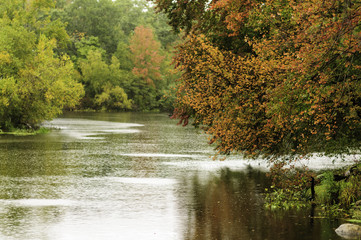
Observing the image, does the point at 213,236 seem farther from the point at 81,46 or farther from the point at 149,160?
the point at 81,46

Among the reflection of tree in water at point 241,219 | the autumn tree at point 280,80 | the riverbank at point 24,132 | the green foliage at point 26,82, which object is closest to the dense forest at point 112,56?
the green foliage at point 26,82

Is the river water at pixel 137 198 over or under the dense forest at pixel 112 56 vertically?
under

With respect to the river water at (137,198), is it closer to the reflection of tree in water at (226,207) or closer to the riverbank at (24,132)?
the reflection of tree in water at (226,207)

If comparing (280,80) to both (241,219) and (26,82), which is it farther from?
(26,82)

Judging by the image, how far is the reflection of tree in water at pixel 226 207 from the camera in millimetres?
11516

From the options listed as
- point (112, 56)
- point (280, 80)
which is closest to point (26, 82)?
point (280, 80)

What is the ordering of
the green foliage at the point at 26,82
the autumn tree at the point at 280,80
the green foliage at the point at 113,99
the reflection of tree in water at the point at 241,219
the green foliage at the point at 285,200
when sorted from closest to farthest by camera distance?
the autumn tree at the point at 280,80 < the reflection of tree in water at the point at 241,219 < the green foliage at the point at 285,200 < the green foliage at the point at 26,82 < the green foliage at the point at 113,99

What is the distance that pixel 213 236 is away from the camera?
1104 centimetres

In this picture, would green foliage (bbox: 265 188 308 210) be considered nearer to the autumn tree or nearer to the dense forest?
the autumn tree

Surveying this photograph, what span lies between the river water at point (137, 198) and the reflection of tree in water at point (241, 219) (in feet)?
0.06

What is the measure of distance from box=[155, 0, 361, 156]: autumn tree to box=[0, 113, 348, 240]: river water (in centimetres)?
184

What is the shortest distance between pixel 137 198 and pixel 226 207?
2.52 meters

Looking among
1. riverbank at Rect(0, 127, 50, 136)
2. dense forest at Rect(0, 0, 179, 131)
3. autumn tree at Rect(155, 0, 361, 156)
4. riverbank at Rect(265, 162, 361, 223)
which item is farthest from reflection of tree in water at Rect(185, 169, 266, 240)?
dense forest at Rect(0, 0, 179, 131)

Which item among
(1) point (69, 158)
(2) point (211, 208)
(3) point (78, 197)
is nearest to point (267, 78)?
(2) point (211, 208)
